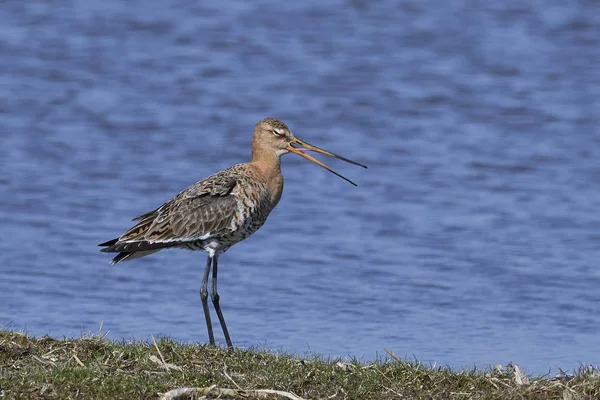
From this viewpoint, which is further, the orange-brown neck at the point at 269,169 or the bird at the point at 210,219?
the orange-brown neck at the point at 269,169

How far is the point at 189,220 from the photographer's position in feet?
28.7

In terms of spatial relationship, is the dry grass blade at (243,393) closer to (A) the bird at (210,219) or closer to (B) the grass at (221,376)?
(B) the grass at (221,376)

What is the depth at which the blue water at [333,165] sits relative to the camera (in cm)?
1018

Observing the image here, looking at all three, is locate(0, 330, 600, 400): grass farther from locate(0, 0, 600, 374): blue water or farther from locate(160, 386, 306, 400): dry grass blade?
locate(0, 0, 600, 374): blue water

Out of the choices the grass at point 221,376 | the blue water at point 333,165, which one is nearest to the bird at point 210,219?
the blue water at point 333,165

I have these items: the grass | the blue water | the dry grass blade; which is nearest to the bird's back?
the blue water

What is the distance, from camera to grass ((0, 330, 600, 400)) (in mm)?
6520

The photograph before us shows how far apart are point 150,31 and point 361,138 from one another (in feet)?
18.4

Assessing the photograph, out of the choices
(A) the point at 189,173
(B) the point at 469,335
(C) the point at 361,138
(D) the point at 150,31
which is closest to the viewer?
(B) the point at 469,335

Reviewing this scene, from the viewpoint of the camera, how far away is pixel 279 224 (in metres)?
12.8

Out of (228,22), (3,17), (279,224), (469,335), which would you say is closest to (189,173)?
(279,224)

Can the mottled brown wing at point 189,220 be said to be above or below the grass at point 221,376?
above

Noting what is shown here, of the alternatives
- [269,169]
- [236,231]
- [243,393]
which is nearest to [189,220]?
[236,231]

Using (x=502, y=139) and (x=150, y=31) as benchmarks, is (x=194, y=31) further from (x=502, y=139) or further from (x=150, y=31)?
(x=502, y=139)
